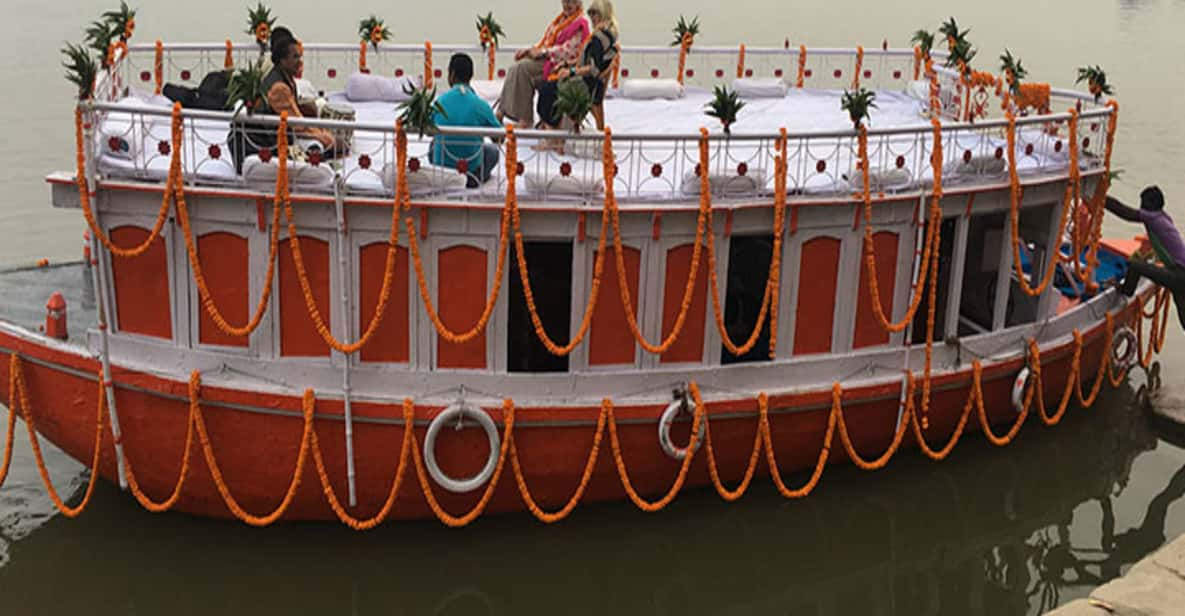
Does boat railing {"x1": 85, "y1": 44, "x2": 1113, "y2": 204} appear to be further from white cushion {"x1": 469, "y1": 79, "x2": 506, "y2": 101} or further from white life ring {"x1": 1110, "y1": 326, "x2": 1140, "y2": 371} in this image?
white cushion {"x1": 469, "y1": 79, "x2": 506, "y2": 101}

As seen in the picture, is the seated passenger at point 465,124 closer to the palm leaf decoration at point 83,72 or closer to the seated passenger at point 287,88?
the seated passenger at point 287,88

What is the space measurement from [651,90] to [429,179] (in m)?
5.57

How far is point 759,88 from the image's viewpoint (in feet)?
44.0

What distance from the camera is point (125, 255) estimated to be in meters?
8.37

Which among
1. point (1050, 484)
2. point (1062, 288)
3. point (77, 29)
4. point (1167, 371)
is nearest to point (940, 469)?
point (1050, 484)

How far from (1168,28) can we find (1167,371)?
2902 cm

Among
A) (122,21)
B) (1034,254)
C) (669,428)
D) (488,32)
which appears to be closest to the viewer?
(669,428)

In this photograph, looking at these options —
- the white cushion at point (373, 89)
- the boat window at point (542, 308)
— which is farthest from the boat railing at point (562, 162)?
the white cushion at point (373, 89)

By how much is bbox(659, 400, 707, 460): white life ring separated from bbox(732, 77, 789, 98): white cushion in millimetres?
5420

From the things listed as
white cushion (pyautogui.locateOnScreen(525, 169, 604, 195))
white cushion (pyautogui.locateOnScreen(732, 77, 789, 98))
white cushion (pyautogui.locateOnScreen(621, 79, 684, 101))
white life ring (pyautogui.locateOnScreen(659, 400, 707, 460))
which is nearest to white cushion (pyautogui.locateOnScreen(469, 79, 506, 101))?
white cushion (pyautogui.locateOnScreen(621, 79, 684, 101))

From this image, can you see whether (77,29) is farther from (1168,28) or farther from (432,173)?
(1168,28)

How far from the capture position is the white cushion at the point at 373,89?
12.3 metres

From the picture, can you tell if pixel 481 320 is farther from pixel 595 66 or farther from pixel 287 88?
pixel 595 66

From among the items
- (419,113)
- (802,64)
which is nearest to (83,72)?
(419,113)
